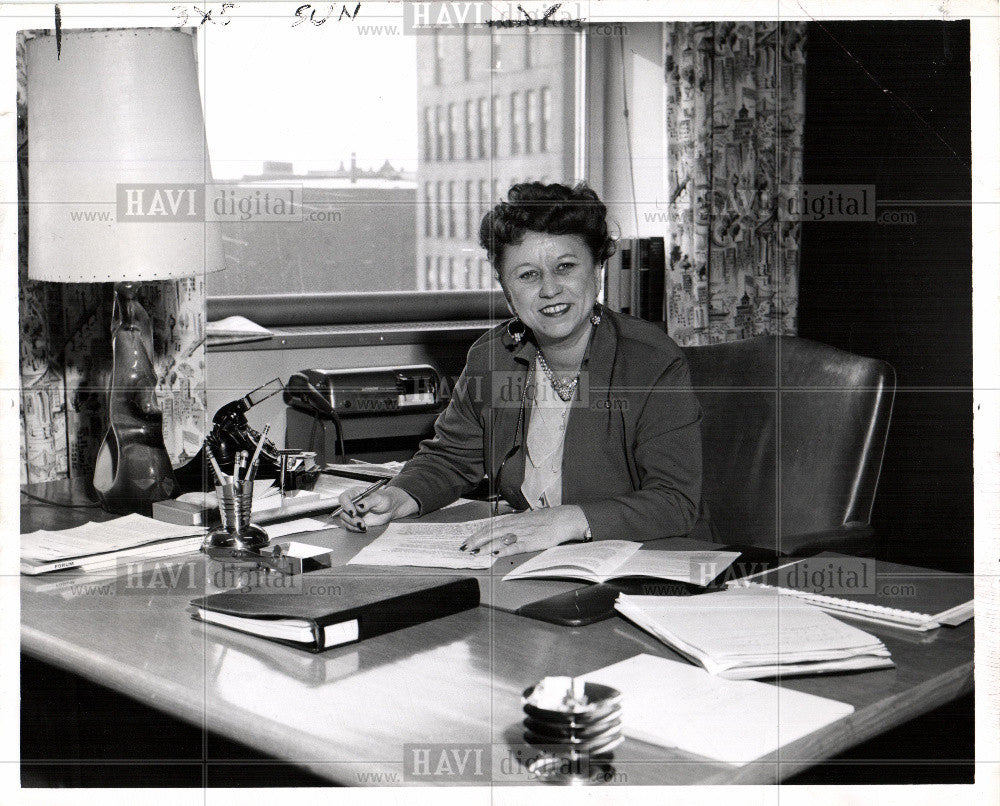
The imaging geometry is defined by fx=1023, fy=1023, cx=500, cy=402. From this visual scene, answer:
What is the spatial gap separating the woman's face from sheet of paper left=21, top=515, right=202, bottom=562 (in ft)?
2.59

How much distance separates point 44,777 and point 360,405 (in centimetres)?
163

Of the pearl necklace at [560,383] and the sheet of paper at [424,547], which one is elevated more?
the pearl necklace at [560,383]

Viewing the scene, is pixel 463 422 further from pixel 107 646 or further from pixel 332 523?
pixel 107 646

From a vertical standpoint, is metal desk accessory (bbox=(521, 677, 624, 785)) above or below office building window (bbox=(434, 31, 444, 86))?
below

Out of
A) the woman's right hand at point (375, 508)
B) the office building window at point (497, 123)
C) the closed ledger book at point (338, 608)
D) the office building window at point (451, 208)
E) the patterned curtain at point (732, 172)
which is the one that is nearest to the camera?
the closed ledger book at point (338, 608)

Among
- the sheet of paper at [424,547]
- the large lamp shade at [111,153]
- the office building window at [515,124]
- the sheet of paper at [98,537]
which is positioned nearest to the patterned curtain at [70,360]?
the large lamp shade at [111,153]

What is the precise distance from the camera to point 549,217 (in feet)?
6.85

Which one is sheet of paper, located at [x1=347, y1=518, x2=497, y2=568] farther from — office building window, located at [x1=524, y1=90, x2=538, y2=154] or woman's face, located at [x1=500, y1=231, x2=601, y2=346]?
office building window, located at [x1=524, y1=90, x2=538, y2=154]

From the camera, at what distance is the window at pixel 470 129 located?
359 cm

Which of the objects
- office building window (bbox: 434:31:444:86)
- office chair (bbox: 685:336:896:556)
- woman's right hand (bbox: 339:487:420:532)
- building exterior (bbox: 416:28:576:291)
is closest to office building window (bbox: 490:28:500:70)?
building exterior (bbox: 416:28:576:291)

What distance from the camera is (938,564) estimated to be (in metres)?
3.10

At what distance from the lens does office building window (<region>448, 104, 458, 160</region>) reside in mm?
3535

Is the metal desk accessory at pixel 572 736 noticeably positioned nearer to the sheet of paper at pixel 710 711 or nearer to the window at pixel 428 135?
the sheet of paper at pixel 710 711

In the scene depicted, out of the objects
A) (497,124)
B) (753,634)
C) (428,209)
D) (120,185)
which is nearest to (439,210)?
(428,209)
